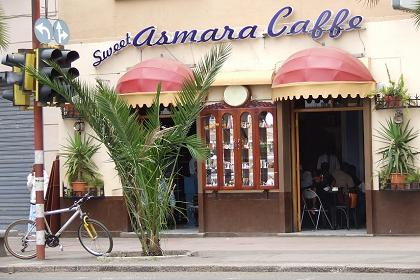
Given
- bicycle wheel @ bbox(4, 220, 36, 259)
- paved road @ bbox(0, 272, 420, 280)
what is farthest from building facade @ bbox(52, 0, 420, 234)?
paved road @ bbox(0, 272, 420, 280)

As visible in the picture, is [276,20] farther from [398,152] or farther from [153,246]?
[153,246]

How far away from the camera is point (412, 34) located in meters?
19.0

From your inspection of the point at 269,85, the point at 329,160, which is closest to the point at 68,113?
the point at 269,85

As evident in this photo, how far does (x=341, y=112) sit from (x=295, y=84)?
2.21 meters

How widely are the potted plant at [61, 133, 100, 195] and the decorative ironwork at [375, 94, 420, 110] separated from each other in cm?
673

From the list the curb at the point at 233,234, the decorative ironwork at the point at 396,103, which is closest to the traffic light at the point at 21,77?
the curb at the point at 233,234

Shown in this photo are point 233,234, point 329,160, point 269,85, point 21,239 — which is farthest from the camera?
point 329,160

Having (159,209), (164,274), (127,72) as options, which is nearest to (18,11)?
(127,72)

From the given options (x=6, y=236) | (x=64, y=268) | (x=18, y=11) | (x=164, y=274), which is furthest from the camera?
(x=18, y=11)

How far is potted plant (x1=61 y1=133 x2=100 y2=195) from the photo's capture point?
21.3 meters

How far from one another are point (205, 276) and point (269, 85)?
6.90m

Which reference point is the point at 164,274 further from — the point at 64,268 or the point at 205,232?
the point at 205,232

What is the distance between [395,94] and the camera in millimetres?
18781

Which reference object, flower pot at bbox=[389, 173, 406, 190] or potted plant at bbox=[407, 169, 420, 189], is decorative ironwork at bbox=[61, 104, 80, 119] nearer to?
flower pot at bbox=[389, 173, 406, 190]
